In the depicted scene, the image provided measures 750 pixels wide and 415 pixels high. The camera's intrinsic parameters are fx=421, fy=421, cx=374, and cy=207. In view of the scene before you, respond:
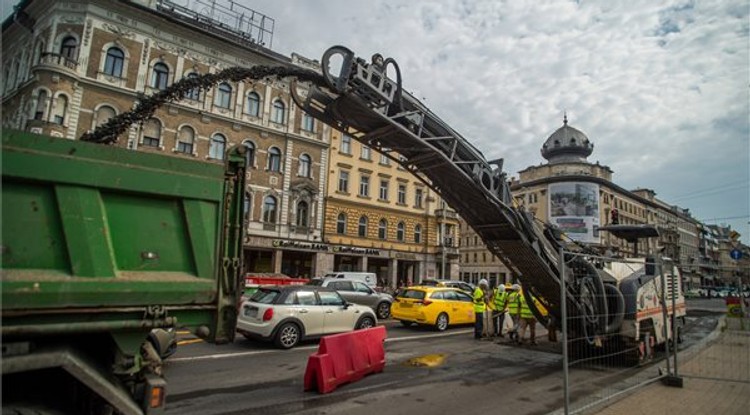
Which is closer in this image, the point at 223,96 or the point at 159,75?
the point at 159,75

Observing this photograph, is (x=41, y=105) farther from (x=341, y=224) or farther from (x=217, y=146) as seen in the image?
(x=341, y=224)

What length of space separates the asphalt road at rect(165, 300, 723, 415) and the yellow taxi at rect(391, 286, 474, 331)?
3.02 meters

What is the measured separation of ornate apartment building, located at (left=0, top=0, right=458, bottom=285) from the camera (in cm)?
2469

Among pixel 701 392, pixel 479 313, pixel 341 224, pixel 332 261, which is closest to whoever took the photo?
pixel 701 392

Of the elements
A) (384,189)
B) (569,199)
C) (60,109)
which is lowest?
(384,189)

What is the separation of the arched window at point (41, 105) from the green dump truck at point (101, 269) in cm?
2578

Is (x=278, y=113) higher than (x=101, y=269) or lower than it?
higher

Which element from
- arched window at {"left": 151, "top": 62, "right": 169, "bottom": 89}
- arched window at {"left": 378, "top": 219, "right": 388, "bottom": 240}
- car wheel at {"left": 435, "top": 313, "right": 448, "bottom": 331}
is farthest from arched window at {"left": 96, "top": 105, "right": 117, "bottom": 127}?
car wheel at {"left": 435, "top": 313, "right": 448, "bottom": 331}

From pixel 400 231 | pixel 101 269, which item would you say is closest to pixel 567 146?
pixel 400 231

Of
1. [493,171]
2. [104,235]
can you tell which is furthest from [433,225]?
[104,235]

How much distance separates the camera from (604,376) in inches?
328

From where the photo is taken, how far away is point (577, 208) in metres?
65.6

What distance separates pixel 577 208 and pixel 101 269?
70.9 metres

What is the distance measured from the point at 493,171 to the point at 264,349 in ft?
21.5
